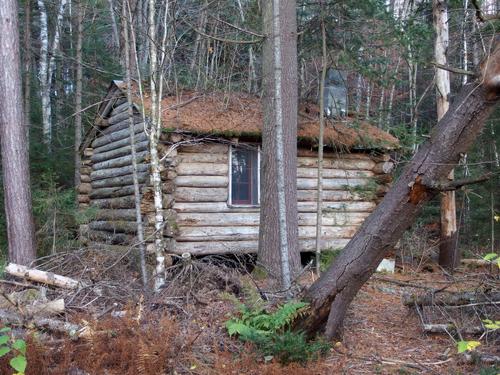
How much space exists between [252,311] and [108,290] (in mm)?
2061

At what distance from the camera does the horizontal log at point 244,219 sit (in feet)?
36.2

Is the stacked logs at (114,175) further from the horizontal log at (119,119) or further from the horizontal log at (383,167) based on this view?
the horizontal log at (383,167)

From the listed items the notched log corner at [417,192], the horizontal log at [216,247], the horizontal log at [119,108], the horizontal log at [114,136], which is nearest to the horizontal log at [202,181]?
the horizontal log at [216,247]

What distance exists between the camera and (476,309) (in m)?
7.02

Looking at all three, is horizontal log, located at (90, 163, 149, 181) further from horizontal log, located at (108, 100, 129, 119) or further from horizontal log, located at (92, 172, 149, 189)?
horizontal log, located at (108, 100, 129, 119)

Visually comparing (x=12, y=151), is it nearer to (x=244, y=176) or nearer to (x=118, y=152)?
(x=118, y=152)

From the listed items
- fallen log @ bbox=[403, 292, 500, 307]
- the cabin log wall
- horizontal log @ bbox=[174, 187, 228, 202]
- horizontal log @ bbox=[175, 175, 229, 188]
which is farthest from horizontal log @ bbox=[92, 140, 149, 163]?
fallen log @ bbox=[403, 292, 500, 307]

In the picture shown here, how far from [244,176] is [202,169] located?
1.06m

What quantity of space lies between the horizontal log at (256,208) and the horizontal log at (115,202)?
1320mm

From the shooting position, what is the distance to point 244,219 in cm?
1153

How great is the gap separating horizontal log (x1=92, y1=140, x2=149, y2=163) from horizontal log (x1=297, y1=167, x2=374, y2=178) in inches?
140

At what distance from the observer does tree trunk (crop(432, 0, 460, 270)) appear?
12305 mm

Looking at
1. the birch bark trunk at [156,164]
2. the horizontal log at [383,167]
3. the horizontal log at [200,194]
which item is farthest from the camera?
the horizontal log at [383,167]

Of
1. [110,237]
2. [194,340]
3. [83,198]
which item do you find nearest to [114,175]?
[110,237]
